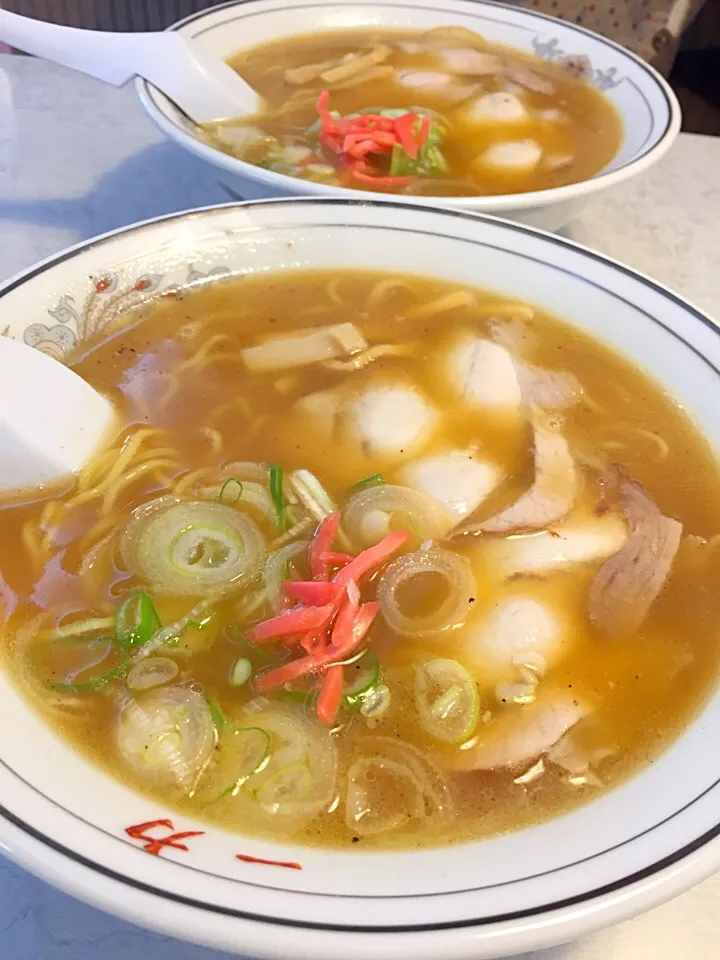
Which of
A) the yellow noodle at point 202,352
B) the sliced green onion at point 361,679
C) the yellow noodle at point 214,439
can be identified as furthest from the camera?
the yellow noodle at point 202,352

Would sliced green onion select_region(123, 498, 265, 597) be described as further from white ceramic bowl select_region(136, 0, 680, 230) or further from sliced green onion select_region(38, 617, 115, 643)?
white ceramic bowl select_region(136, 0, 680, 230)

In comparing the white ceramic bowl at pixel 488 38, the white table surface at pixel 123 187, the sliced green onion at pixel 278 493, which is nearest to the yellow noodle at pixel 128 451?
the sliced green onion at pixel 278 493

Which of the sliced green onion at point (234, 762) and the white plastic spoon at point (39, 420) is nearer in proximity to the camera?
the sliced green onion at point (234, 762)

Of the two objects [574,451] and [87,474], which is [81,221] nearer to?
[87,474]

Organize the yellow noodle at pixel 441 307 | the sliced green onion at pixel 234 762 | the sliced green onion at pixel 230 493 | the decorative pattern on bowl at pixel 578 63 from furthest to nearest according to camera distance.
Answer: the decorative pattern on bowl at pixel 578 63
the yellow noodle at pixel 441 307
the sliced green onion at pixel 230 493
the sliced green onion at pixel 234 762

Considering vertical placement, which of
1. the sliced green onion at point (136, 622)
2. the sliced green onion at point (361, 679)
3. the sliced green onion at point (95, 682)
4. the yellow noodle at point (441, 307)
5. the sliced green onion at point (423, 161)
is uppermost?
the sliced green onion at point (423, 161)

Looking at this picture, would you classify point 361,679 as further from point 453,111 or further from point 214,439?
point 453,111

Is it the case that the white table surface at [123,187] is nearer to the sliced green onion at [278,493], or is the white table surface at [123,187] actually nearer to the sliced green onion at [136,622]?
the sliced green onion at [278,493]
